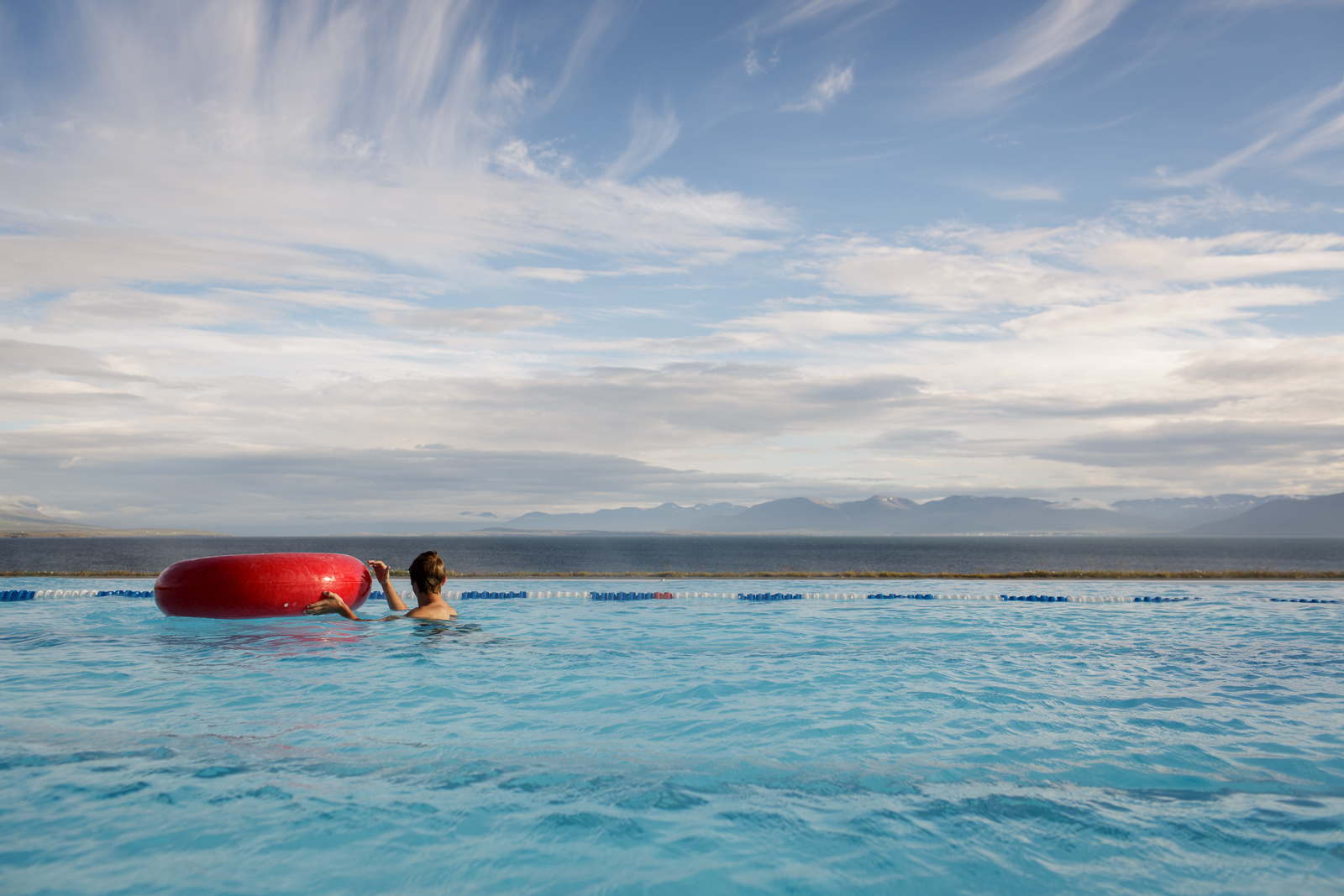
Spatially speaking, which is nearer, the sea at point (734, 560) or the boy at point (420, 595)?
the boy at point (420, 595)

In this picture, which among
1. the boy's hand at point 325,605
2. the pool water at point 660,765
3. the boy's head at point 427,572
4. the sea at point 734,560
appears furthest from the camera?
the sea at point 734,560

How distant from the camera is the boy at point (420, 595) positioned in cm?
977

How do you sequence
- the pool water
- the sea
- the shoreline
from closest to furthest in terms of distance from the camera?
the pool water
the shoreline
the sea

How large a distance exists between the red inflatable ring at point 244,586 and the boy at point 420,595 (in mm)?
205

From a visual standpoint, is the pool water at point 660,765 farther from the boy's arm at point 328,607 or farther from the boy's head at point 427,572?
the boy's head at point 427,572

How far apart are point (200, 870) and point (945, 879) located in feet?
12.4

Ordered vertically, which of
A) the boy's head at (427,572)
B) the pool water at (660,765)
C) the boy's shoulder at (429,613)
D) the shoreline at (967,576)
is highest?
the boy's head at (427,572)

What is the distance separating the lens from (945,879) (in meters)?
3.91

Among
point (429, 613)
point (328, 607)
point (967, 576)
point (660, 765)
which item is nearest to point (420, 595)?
point (429, 613)

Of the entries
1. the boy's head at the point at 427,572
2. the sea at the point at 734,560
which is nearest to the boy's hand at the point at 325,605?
the boy's head at the point at 427,572

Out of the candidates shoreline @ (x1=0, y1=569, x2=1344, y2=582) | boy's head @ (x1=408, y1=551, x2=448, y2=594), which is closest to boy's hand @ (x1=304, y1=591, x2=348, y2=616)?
boy's head @ (x1=408, y1=551, x2=448, y2=594)

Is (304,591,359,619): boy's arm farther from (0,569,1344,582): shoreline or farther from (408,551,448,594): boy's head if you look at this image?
(0,569,1344,582): shoreline

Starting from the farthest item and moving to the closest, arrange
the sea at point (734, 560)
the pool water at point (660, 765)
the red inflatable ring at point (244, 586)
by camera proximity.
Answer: the sea at point (734, 560) → the red inflatable ring at point (244, 586) → the pool water at point (660, 765)

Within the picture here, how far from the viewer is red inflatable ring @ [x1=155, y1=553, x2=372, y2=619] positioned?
9914 millimetres
